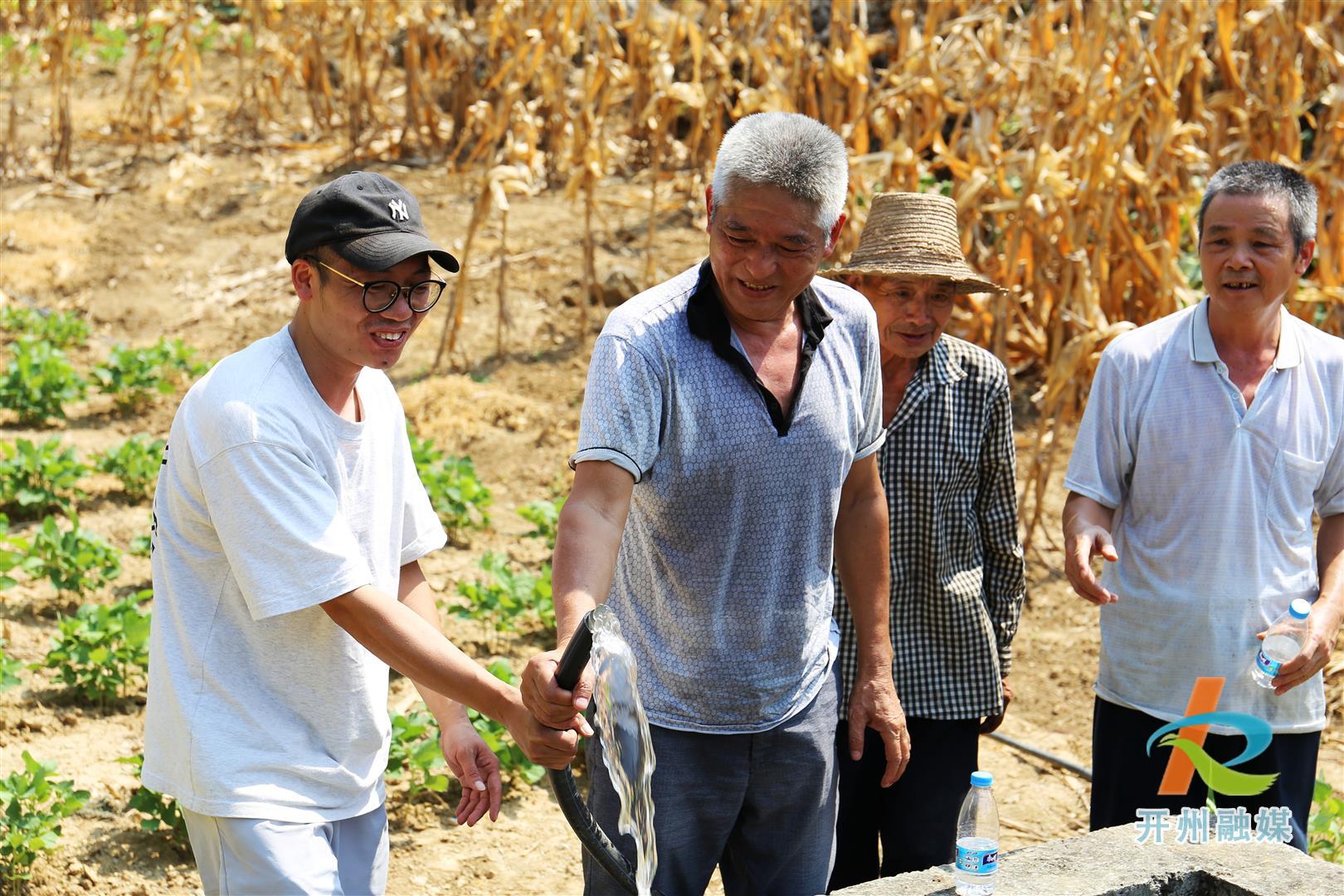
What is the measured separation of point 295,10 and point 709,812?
8.96m

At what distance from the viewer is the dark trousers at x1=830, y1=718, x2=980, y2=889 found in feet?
10.3

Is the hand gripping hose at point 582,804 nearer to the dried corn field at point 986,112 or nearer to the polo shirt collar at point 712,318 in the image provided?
the polo shirt collar at point 712,318

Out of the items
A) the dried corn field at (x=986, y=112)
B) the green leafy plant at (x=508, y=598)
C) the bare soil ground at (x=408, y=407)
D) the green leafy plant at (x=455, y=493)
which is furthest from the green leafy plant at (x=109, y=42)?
the green leafy plant at (x=508, y=598)

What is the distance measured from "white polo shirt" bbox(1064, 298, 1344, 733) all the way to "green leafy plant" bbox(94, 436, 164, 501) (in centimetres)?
416

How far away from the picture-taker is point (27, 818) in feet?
11.4

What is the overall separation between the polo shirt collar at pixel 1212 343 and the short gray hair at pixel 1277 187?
0.58 feet

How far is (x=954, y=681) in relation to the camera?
311cm

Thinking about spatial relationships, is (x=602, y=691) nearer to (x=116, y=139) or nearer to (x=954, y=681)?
(x=954, y=681)

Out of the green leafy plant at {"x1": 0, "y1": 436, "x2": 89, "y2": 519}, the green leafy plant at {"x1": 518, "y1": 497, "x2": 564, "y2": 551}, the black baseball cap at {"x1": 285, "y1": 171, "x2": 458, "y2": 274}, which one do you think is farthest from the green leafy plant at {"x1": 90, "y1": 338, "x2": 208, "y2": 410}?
the black baseball cap at {"x1": 285, "y1": 171, "x2": 458, "y2": 274}

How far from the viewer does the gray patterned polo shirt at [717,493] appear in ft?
8.09

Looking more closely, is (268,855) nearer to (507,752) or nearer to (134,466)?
(507,752)

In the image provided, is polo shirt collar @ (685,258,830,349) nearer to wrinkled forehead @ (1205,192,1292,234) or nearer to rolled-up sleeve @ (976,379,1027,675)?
rolled-up sleeve @ (976,379,1027,675)

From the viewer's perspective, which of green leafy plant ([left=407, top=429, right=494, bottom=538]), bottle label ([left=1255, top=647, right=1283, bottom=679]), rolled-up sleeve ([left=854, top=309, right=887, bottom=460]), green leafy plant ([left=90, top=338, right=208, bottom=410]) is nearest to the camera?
rolled-up sleeve ([left=854, top=309, right=887, bottom=460])

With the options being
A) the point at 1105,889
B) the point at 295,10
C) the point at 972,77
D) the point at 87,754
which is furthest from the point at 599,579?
the point at 295,10
